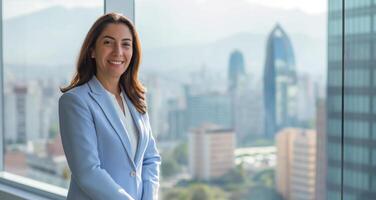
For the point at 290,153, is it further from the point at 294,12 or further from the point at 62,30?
the point at 62,30

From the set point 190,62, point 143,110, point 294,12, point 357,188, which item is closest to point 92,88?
point 143,110

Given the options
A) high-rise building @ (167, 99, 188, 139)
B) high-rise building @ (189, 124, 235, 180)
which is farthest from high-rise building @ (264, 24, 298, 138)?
high-rise building @ (189, 124, 235, 180)

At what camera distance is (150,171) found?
6.33 feet

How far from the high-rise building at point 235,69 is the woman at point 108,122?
521 centimetres

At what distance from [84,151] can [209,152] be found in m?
6.25

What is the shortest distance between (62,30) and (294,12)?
2654 millimetres

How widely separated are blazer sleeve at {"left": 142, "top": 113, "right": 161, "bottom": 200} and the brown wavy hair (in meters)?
0.09

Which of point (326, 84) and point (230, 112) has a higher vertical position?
point (326, 84)

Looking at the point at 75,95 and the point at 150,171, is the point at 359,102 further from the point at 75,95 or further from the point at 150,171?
the point at 75,95

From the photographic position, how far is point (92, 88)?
1798mm

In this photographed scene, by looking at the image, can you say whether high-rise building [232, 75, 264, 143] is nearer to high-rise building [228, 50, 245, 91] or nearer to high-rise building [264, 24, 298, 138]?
high-rise building [228, 50, 245, 91]

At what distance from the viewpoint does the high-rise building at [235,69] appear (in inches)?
282

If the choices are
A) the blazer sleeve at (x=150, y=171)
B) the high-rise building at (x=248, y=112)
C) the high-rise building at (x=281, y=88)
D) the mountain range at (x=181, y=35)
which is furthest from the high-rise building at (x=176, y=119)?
the blazer sleeve at (x=150, y=171)

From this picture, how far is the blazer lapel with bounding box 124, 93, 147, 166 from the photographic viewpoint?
1.84 metres
